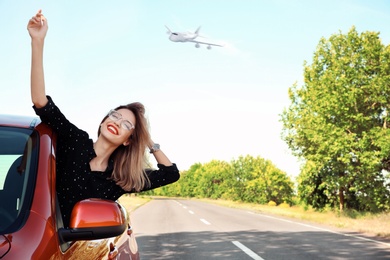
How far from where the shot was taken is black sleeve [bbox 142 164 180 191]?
124 inches

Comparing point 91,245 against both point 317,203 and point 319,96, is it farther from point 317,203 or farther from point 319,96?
point 317,203

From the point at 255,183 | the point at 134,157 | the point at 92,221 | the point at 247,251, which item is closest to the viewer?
the point at 92,221

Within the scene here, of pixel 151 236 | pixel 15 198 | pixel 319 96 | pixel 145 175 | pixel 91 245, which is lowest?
pixel 151 236

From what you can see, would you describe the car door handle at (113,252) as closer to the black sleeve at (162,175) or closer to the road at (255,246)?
the black sleeve at (162,175)

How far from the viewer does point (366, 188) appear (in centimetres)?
2994

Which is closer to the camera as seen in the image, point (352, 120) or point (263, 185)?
point (352, 120)

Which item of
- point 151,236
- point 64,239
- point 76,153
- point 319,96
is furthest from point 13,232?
point 319,96

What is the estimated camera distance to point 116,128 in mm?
2816

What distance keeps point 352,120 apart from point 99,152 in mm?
28129

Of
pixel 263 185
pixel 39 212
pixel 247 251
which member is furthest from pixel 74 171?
pixel 263 185

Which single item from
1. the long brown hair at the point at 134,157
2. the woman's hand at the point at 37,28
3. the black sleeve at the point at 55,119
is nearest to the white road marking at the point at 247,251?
the long brown hair at the point at 134,157

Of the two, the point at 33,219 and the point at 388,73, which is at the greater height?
the point at 388,73

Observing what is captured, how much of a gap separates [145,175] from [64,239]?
1.12m

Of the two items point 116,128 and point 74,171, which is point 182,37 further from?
point 74,171
